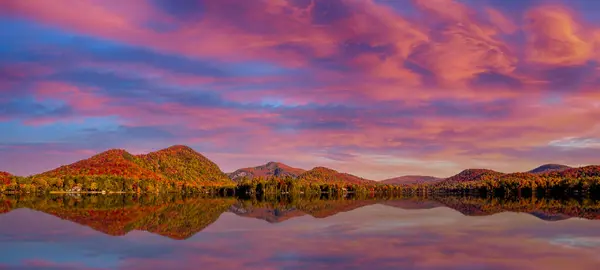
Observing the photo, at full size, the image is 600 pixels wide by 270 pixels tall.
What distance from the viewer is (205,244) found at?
1166 inches

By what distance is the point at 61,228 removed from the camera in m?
40.2

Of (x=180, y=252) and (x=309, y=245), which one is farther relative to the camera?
(x=309, y=245)

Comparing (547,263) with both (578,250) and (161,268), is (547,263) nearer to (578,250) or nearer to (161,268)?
(578,250)

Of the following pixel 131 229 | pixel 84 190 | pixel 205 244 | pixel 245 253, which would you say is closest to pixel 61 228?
pixel 131 229

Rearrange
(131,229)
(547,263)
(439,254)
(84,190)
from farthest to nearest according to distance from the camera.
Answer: (84,190), (131,229), (439,254), (547,263)

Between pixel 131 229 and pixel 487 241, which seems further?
pixel 131 229

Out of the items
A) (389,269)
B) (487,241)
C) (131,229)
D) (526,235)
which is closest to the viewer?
(389,269)

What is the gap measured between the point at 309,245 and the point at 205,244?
22.1 ft

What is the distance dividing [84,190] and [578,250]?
205485mm

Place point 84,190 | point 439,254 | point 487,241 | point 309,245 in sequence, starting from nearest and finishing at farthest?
point 439,254, point 309,245, point 487,241, point 84,190

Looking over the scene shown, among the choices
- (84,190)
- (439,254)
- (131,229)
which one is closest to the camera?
(439,254)

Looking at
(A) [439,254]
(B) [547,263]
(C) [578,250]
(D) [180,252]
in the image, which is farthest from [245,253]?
(C) [578,250]

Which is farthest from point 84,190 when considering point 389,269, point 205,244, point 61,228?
point 389,269

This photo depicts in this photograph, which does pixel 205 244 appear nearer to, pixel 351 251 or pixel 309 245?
pixel 309 245
